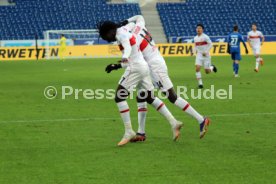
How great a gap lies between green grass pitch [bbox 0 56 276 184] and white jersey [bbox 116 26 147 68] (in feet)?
4.27

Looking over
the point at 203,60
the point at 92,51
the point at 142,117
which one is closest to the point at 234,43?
the point at 203,60

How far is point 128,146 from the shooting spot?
10391mm

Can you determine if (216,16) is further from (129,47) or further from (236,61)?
(129,47)

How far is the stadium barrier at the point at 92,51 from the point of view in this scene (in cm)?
4947

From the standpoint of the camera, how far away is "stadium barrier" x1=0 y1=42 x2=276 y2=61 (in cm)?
4947

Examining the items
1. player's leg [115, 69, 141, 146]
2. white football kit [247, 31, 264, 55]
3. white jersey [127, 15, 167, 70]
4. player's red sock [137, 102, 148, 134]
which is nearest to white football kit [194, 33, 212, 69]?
white football kit [247, 31, 264, 55]

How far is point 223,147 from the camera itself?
9.89 metres

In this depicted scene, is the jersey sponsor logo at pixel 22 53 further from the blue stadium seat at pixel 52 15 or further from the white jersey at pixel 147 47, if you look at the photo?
the white jersey at pixel 147 47

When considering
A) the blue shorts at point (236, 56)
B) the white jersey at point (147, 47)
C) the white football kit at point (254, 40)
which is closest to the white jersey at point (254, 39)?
the white football kit at point (254, 40)

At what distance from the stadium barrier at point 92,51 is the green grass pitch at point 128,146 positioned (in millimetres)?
31661

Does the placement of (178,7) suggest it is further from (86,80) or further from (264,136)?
(264,136)

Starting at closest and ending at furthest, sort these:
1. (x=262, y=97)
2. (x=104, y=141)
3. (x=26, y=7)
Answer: (x=104, y=141), (x=262, y=97), (x=26, y=7)

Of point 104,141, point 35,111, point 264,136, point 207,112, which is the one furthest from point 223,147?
point 35,111

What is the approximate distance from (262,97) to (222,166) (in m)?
10.1
